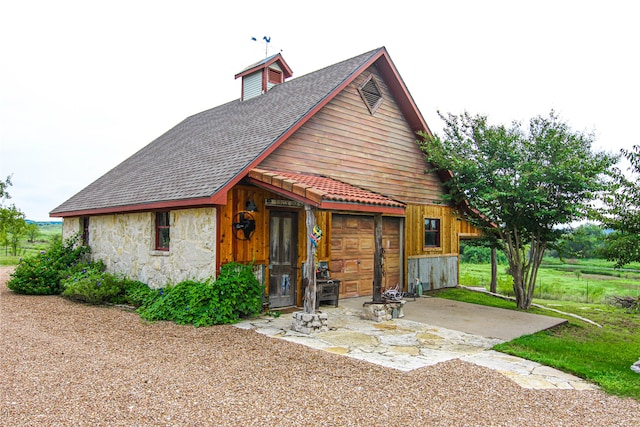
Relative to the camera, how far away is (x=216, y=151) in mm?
10938

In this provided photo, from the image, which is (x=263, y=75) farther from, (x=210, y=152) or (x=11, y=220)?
(x=11, y=220)

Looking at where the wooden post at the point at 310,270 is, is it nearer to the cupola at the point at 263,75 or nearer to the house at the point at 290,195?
the house at the point at 290,195

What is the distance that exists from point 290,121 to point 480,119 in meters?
4.92

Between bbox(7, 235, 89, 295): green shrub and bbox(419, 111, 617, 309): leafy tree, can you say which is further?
bbox(7, 235, 89, 295): green shrub

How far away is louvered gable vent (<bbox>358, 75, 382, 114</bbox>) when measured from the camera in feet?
39.8

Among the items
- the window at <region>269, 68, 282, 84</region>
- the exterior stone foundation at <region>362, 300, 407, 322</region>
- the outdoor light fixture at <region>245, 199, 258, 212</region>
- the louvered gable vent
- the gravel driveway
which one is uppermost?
the window at <region>269, 68, 282, 84</region>

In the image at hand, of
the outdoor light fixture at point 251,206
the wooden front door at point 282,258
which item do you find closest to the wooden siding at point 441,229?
the wooden front door at point 282,258

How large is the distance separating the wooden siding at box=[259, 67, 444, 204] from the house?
3 cm

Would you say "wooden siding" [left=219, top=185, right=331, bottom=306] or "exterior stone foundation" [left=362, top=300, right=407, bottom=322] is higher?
"wooden siding" [left=219, top=185, right=331, bottom=306]

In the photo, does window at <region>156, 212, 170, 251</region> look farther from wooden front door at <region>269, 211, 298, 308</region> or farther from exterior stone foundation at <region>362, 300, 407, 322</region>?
exterior stone foundation at <region>362, 300, 407, 322</region>

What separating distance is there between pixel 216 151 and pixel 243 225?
2.81 m

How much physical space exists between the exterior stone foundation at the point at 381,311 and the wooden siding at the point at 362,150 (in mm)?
3487

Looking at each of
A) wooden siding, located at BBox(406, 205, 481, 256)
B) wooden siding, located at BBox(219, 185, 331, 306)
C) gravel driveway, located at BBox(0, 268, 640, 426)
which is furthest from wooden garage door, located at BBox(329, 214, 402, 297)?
gravel driveway, located at BBox(0, 268, 640, 426)

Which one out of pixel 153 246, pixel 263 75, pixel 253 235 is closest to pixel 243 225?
pixel 253 235
